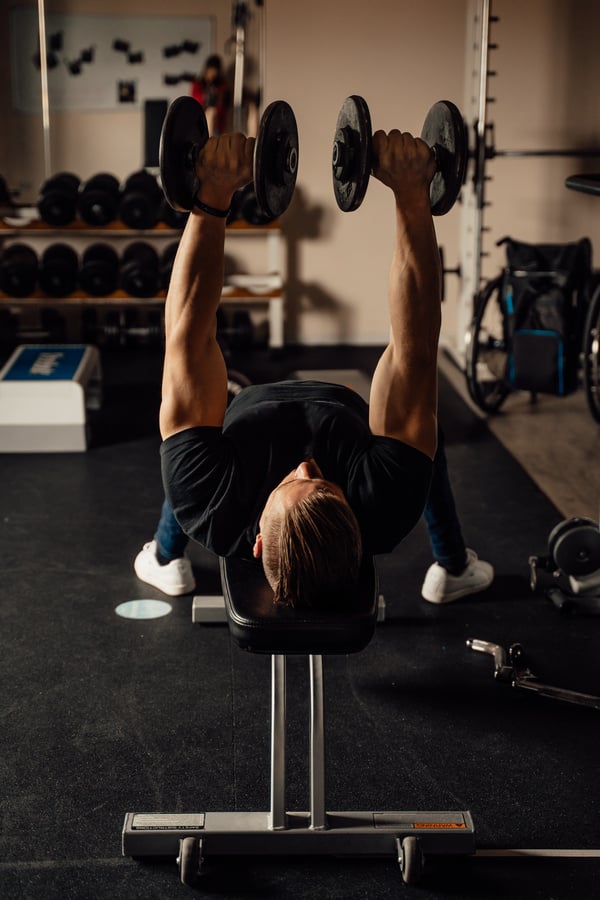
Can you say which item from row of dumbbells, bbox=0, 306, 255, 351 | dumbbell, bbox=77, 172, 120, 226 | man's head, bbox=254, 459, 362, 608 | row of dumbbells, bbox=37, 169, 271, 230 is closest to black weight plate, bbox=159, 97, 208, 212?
man's head, bbox=254, 459, 362, 608

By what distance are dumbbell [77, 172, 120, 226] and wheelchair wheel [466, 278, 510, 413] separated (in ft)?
6.27

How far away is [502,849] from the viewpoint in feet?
6.13

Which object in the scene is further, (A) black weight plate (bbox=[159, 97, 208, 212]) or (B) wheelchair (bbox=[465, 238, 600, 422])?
(B) wheelchair (bbox=[465, 238, 600, 422])

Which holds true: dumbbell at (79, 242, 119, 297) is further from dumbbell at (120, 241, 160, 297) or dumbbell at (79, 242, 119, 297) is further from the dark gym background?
the dark gym background

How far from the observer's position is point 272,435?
1869 millimetres

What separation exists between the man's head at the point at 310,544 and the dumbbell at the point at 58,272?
12.2ft

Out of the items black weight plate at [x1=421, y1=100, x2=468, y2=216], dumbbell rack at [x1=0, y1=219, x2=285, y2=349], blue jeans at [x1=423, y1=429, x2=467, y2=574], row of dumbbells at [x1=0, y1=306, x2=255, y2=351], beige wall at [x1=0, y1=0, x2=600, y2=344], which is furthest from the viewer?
row of dumbbells at [x1=0, y1=306, x2=255, y2=351]

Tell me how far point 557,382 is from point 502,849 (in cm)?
260

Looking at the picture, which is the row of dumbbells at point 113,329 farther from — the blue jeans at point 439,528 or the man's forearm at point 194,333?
the man's forearm at point 194,333

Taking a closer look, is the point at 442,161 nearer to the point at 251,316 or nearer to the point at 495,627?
the point at 495,627

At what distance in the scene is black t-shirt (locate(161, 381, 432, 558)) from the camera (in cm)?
177

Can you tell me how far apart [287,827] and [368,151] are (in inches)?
46.7

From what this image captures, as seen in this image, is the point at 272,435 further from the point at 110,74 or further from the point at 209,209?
the point at 110,74

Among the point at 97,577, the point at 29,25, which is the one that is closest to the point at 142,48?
the point at 29,25
